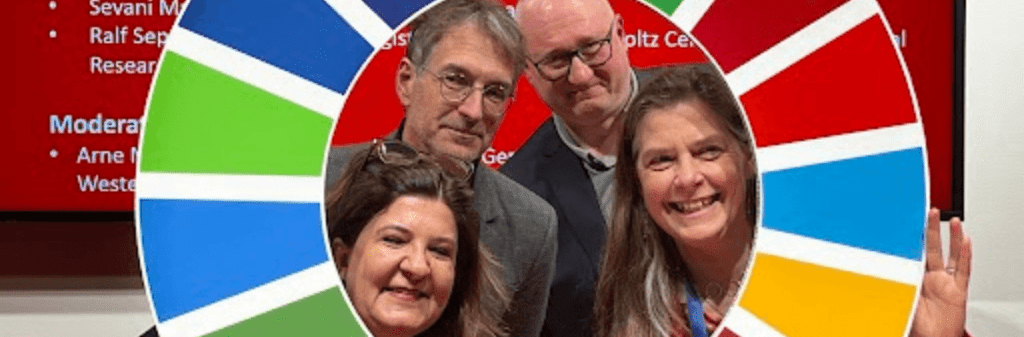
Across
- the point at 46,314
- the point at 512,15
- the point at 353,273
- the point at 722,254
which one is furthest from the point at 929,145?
the point at 46,314

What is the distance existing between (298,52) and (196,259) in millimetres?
236

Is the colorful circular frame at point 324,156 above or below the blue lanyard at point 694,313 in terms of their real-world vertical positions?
above

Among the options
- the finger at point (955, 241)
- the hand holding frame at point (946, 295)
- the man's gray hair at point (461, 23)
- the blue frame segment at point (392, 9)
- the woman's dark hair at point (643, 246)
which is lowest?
the hand holding frame at point (946, 295)

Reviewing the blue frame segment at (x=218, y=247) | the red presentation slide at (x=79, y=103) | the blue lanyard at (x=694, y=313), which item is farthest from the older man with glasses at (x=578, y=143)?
the red presentation slide at (x=79, y=103)

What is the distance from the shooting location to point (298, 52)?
1198 mm

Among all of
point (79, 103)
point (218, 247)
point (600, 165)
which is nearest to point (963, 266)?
point (600, 165)

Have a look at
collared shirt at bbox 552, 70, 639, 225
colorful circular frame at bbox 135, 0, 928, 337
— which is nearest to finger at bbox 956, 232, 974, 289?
colorful circular frame at bbox 135, 0, 928, 337

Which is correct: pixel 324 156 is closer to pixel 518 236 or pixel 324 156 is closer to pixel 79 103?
pixel 518 236

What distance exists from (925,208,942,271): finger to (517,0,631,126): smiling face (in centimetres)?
35

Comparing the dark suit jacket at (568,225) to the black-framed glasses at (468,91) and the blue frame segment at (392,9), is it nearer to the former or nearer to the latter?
the black-framed glasses at (468,91)

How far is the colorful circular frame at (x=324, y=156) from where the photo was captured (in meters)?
1.20

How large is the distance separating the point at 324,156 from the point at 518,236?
0.74 feet

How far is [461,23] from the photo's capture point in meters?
1.25

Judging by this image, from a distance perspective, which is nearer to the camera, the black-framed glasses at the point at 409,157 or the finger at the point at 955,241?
the black-framed glasses at the point at 409,157
